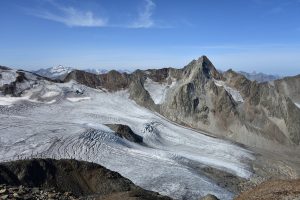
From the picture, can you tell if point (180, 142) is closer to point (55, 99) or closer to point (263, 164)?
point (263, 164)

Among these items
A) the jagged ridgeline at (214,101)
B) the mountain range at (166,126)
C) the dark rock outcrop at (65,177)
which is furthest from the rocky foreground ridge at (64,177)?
the jagged ridgeline at (214,101)

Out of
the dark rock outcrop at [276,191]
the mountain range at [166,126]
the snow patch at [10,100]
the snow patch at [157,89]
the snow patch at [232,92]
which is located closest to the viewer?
the dark rock outcrop at [276,191]

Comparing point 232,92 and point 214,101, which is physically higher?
point 232,92

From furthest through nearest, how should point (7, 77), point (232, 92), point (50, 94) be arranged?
point (232, 92), point (7, 77), point (50, 94)

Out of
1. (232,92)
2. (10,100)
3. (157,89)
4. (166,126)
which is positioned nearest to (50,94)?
(10,100)

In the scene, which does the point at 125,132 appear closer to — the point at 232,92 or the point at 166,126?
the point at 166,126

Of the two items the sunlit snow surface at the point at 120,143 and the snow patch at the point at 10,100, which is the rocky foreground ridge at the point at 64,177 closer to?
the sunlit snow surface at the point at 120,143

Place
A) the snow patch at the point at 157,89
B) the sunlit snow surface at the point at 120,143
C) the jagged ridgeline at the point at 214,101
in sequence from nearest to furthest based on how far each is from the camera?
the sunlit snow surface at the point at 120,143
the jagged ridgeline at the point at 214,101
the snow patch at the point at 157,89
